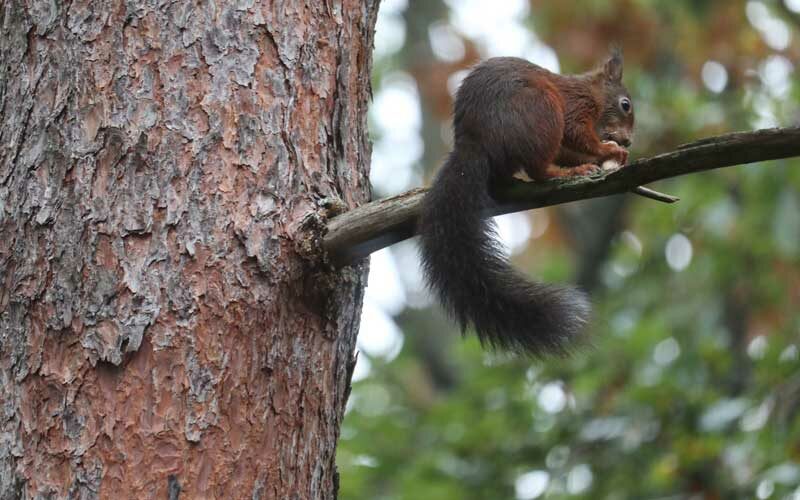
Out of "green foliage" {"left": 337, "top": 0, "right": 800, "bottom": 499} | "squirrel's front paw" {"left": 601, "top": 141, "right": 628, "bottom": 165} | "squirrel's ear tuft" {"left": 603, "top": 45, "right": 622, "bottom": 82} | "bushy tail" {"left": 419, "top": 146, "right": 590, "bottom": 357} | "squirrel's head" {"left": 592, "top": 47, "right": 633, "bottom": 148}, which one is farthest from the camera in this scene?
"green foliage" {"left": 337, "top": 0, "right": 800, "bottom": 499}

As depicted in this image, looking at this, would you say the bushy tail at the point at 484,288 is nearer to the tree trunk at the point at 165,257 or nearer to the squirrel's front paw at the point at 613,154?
the tree trunk at the point at 165,257

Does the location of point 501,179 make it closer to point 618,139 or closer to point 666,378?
point 618,139

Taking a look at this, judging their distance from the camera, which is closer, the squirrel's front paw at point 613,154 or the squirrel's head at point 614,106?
the squirrel's front paw at point 613,154

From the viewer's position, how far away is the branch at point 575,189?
4.95 feet

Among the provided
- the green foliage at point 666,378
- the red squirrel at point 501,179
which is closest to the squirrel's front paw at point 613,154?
the red squirrel at point 501,179

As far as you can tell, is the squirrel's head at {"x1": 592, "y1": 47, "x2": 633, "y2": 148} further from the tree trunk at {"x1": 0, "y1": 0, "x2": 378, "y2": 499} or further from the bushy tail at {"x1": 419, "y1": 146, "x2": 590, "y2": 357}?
the tree trunk at {"x1": 0, "y1": 0, "x2": 378, "y2": 499}

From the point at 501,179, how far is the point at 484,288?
0.31m

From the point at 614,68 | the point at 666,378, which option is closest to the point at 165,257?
the point at 614,68

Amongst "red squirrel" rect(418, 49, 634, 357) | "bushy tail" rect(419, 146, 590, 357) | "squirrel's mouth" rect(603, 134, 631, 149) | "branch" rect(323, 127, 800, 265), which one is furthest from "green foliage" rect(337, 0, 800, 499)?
"branch" rect(323, 127, 800, 265)

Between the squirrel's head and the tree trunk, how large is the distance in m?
1.35

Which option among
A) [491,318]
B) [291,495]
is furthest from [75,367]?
[491,318]

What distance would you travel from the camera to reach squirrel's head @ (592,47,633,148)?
10.1ft

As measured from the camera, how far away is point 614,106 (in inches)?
123

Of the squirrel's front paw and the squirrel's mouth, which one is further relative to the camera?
the squirrel's mouth
